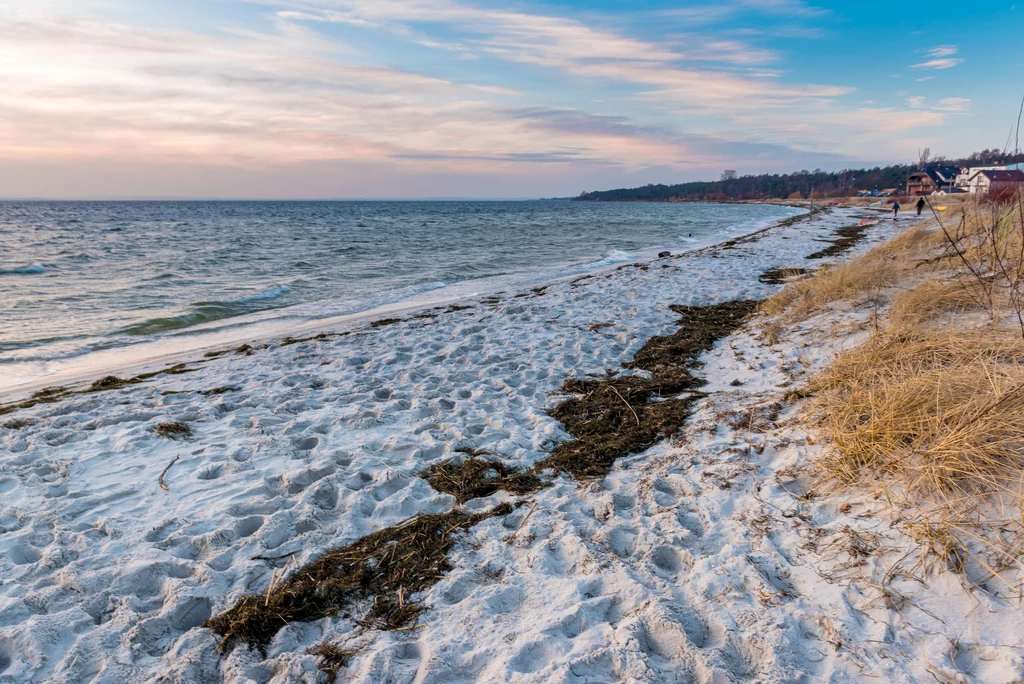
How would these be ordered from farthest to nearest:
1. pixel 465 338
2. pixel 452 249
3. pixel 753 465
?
pixel 452 249 → pixel 465 338 → pixel 753 465

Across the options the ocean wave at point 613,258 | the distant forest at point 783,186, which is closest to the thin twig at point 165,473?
the ocean wave at point 613,258

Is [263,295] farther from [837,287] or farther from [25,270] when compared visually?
[837,287]

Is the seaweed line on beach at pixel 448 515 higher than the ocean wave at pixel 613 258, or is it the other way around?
the ocean wave at pixel 613 258

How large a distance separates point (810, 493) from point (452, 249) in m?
22.3

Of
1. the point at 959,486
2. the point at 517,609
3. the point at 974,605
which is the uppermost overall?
the point at 959,486

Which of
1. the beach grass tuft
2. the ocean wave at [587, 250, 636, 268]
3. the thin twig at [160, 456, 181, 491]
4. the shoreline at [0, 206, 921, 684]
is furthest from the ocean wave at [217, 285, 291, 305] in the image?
the beach grass tuft

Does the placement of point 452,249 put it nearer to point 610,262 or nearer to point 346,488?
point 610,262

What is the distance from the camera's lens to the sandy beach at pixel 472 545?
7.34 feet

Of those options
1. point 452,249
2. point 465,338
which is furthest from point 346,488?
point 452,249

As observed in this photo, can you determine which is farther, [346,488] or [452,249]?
[452,249]

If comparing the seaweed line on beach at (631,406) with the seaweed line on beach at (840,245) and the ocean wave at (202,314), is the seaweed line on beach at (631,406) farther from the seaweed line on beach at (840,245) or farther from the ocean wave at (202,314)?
the seaweed line on beach at (840,245)

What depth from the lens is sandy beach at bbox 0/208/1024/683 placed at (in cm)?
224

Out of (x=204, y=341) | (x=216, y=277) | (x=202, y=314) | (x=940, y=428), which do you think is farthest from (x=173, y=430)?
(x=216, y=277)

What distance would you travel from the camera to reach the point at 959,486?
106 inches
